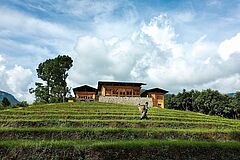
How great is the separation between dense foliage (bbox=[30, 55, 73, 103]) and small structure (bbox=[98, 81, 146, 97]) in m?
10.2

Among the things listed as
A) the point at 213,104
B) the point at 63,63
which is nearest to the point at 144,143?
the point at 63,63

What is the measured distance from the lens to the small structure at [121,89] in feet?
211

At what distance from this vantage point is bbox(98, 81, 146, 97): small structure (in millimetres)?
64312

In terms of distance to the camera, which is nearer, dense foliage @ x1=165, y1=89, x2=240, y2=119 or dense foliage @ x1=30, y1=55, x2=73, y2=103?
dense foliage @ x1=30, y1=55, x2=73, y2=103

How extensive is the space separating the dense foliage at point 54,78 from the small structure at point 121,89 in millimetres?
10240

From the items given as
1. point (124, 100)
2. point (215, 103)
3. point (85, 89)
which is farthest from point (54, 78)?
point (215, 103)

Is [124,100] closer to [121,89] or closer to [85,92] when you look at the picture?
[121,89]

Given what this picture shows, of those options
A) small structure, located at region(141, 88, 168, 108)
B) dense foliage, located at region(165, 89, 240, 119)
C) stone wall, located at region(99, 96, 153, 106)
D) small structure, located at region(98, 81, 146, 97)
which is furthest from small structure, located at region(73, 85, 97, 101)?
dense foliage, located at region(165, 89, 240, 119)

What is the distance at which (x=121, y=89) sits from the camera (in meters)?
65.1

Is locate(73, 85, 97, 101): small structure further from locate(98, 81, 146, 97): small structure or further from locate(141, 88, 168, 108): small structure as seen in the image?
locate(141, 88, 168, 108): small structure

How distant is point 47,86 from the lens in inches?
2714

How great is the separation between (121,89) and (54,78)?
1703cm

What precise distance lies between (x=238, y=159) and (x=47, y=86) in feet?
194

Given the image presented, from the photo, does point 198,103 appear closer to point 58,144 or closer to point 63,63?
point 63,63
